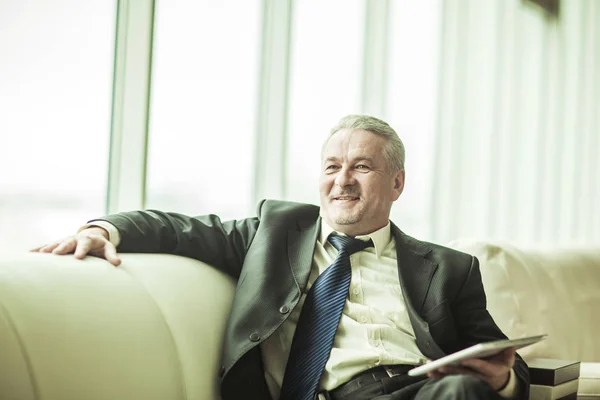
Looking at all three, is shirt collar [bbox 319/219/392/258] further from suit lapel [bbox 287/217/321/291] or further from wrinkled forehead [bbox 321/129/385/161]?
wrinkled forehead [bbox 321/129/385/161]

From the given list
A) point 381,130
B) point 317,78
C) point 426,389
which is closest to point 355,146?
point 381,130

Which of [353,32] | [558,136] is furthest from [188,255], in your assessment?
[558,136]

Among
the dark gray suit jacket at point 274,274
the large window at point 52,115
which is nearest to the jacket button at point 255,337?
the dark gray suit jacket at point 274,274

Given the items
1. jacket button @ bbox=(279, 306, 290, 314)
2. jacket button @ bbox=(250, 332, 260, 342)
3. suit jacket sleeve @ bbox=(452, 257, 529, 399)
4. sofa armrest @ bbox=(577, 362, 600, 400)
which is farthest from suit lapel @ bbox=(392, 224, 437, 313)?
sofa armrest @ bbox=(577, 362, 600, 400)

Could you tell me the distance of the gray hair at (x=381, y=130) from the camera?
2314 mm

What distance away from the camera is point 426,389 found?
5.78 feet

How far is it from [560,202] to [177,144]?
8.24 feet

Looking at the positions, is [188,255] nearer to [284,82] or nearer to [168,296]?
[168,296]

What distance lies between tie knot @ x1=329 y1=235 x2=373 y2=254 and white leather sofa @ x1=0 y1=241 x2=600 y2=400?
1.05ft

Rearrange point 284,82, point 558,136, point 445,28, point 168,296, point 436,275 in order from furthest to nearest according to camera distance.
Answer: point 558,136, point 445,28, point 284,82, point 436,275, point 168,296

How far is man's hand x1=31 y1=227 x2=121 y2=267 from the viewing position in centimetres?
173

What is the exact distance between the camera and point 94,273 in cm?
167

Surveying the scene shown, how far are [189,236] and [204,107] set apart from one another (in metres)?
0.82

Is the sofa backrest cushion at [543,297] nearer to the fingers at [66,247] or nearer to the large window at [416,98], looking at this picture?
the large window at [416,98]
